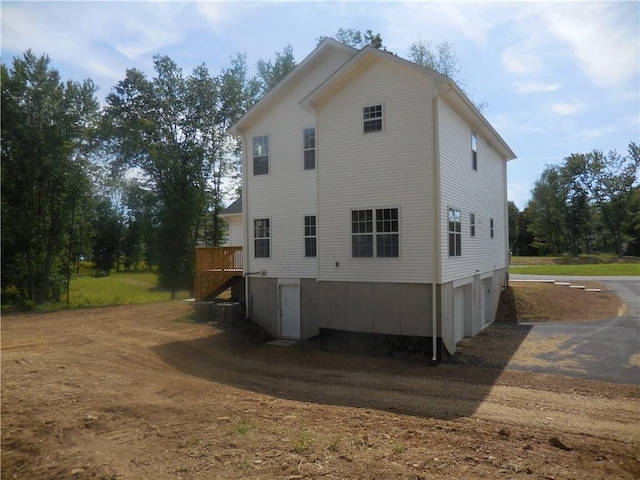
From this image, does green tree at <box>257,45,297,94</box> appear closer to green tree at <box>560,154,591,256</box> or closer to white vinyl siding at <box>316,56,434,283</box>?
white vinyl siding at <box>316,56,434,283</box>

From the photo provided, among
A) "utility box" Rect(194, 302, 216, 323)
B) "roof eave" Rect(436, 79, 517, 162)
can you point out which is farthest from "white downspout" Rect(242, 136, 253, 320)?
"roof eave" Rect(436, 79, 517, 162)

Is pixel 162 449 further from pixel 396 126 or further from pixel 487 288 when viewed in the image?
pixel 487 288

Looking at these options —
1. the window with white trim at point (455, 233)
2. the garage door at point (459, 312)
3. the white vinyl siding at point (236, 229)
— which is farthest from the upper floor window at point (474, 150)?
the white vinyl siding at point (236, 229)

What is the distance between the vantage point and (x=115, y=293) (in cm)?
2584

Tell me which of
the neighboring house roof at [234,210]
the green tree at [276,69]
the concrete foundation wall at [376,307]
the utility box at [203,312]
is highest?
the green tree at [276,69]

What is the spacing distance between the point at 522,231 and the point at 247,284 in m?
65.2

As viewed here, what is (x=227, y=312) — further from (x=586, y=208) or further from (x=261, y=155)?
(x=586, y=208)

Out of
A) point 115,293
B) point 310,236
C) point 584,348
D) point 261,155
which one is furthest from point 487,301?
point 115,293

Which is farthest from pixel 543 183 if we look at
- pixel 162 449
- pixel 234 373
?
pixel 162 449

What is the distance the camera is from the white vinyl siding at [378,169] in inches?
485

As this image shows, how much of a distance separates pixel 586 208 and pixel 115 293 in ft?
197

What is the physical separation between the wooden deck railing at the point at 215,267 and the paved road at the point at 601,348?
11.5 meters

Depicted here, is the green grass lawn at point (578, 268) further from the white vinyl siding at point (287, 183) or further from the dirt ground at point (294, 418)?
the dirt ground at point (294, 418)

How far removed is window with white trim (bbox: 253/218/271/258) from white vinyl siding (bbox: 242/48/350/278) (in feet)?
0.56
